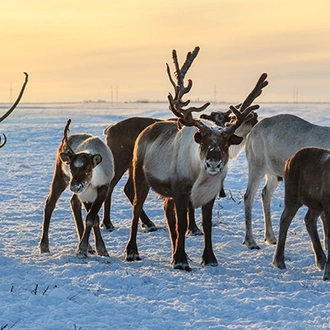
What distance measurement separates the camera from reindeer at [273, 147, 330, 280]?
7.41m

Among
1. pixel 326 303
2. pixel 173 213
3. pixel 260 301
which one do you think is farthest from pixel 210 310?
pixel 173 213

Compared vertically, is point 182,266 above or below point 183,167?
below

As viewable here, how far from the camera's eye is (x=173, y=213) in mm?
8703

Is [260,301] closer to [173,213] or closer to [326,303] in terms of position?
[326,303]

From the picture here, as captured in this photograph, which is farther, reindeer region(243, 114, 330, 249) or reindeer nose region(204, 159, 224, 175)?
reindeer region(243, 114, 330, 249)

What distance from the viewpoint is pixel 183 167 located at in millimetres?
8055

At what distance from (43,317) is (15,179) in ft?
32.3

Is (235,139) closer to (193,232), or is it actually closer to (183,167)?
(183,167)

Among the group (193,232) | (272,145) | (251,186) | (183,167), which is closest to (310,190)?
(183,167)

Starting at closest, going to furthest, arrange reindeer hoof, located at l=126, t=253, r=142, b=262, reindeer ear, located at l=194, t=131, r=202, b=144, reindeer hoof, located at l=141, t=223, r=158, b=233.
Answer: reindeer ear, located at l=194, t=131, r=202, b=144 < reindeer hoof, located at l=126, t=253, r=142, b=262 < reindeer hoof, located at l=141, t=223, r=158, b=233

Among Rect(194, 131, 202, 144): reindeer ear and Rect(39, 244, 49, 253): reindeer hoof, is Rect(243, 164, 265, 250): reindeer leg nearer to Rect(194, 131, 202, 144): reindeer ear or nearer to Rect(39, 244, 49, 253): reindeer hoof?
Rect(194, 131, 202, 144): reindeer ear

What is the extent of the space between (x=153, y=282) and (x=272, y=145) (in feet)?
11.5

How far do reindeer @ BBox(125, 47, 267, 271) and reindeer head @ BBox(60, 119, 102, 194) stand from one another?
2.45ft

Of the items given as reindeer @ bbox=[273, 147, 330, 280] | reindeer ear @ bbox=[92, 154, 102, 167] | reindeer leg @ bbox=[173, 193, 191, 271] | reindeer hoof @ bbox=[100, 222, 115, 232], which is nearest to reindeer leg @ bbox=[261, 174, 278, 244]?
reindeer @ bbox=[273, 147, 330, 280]
